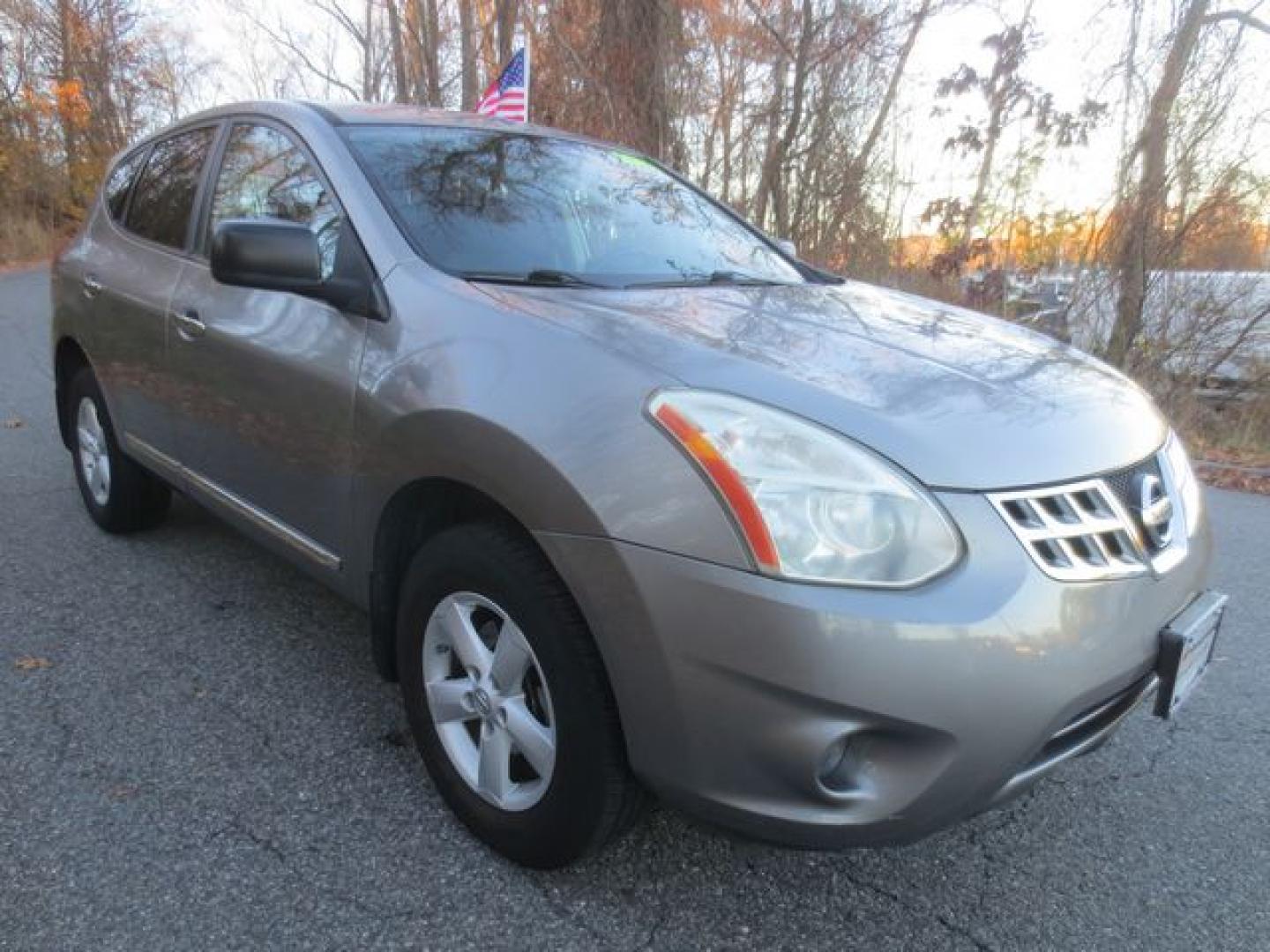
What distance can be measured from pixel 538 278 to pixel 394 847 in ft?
4.49

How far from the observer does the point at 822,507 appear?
153cm

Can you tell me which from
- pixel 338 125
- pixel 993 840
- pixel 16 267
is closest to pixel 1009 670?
pixel 993 840

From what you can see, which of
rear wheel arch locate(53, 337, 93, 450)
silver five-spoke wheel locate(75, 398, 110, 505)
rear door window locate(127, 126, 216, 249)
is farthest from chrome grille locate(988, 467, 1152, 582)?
rear wheel arch locate(53, 337, 93, 450)

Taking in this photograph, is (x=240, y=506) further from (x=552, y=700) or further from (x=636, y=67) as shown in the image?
(x=636, y=67)

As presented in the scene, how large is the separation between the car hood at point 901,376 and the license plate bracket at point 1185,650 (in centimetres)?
32

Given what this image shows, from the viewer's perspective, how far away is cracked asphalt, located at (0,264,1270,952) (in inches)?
73.5

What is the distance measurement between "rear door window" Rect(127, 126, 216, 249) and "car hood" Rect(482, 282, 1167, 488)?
1689mm

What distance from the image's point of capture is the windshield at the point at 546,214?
238 cm

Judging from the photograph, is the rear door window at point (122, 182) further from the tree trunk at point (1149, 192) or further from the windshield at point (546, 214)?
the tree trunk at point (1149, 192)

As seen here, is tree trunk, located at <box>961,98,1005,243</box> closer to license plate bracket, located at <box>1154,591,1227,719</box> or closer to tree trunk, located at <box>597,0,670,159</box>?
tree trunk, located at <box>597,0,670,159</box>

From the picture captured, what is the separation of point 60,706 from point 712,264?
2.25 meters

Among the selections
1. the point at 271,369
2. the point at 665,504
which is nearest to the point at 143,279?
the point at 271,369

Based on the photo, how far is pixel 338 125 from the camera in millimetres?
2650

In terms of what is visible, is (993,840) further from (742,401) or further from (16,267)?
(16,267)
